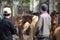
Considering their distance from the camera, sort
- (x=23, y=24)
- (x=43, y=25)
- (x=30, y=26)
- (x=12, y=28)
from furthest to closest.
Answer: (x=23, y=24) < (x=30, y=26) < (x=43, y=25) < (x=12, y=28)

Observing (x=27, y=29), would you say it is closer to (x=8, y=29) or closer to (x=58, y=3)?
(x=8, y=29)

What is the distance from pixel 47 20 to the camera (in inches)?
339

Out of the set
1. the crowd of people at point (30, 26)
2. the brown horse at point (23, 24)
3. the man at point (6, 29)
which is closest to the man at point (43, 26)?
the crowd of people at point (30, 26)

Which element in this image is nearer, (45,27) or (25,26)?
(45,27)

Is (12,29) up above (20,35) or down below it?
above

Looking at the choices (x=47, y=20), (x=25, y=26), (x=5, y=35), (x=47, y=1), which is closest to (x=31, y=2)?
(x=47, y=1)

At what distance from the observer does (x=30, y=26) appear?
9.48 meters

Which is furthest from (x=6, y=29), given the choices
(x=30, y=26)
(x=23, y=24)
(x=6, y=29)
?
(x=23, y=24)

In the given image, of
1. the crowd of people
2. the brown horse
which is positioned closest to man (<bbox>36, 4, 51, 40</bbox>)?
the crowd of people

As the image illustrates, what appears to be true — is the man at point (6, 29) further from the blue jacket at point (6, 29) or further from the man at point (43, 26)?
the man at point (43, 26)

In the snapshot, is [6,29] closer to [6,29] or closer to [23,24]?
[6,29]

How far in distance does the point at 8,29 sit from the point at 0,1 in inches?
383

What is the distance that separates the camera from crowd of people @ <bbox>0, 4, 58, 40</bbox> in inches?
278

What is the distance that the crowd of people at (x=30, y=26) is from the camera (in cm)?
707
